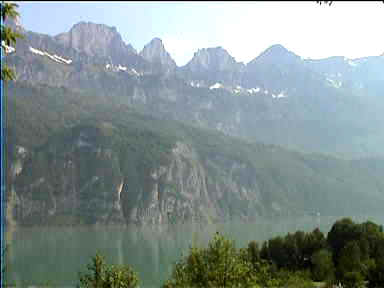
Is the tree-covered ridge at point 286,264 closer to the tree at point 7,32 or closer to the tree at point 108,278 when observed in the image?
the tree at point 108,278

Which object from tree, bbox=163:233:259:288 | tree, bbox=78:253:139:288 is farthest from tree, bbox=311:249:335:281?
tree, bbox=163:233:259:288

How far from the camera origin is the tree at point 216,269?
22638mm

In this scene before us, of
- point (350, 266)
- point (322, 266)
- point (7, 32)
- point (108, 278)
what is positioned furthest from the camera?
point (322, 266)

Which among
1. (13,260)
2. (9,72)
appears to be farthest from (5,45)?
(13,260)

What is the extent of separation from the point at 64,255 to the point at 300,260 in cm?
8360

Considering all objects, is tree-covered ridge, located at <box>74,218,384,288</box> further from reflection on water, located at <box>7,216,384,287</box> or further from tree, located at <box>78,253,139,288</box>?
reflection on water, located at <box>7,216,384,287</box>

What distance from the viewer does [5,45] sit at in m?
9.41

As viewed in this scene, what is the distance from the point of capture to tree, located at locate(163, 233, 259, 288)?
2264 centimetres

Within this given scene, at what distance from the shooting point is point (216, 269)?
23141mm

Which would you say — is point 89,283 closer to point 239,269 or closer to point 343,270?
point 239,269

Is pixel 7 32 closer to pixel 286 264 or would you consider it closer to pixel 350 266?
pixel 350 266

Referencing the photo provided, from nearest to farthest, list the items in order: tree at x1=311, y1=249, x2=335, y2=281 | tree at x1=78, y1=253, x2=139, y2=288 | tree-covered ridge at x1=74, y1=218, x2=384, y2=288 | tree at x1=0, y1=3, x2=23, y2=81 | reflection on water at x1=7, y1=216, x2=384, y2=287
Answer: tree at x1=0, y1=3, x2=23, y2=81, tree-covered ridge at x1=74, y1=218, x2=384, y2=288, tree at x1=78, y1=253, x2=139, y2=288, tree at x1=311, y1=249, x2=335, y2=281, reflection on water at x1=7, y1=216, x2=384, y2=287

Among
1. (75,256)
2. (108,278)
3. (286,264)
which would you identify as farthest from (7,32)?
(75,256)

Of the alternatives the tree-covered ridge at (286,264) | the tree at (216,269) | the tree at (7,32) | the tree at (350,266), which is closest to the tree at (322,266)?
the tree-covered ridge at (286,264)
